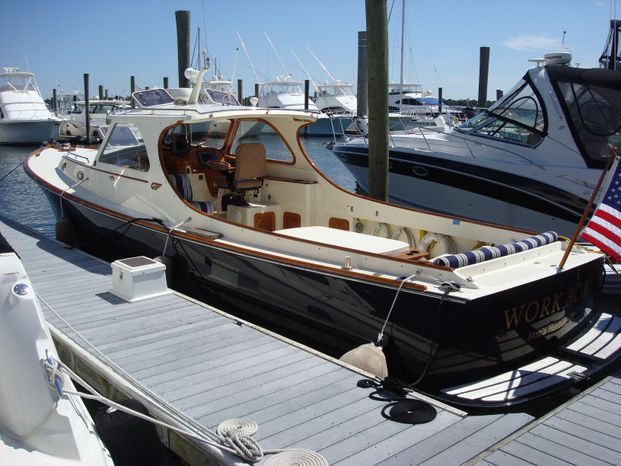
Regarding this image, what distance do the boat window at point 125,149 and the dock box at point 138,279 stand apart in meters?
1.45

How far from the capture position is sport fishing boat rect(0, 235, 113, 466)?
3.02m

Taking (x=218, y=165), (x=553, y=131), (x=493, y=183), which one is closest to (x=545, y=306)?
(x=218, y=165)

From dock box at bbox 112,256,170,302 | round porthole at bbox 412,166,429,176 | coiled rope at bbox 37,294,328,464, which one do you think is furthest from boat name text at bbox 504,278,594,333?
round porthole at bbox 412,166,429,176

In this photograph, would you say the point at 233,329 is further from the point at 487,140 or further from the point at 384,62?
the point at 487,140

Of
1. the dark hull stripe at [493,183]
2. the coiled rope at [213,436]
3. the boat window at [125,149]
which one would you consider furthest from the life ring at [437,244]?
the dark hull stripe at [493,183]

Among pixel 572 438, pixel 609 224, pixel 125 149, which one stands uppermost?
pixel 125 149

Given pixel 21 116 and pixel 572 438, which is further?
pixel 21 116

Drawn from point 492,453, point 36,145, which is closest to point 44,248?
point 492,453

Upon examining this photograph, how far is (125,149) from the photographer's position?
730 centimetres

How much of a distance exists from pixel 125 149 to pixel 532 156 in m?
6.51

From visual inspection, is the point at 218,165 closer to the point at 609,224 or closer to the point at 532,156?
the point at 609,224

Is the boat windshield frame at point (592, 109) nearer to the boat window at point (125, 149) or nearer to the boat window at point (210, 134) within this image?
the boat window at point (210, 134)

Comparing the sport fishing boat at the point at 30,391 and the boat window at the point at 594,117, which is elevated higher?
the boat window at the point at 594,117

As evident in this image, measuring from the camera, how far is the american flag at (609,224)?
4301 millimetres
